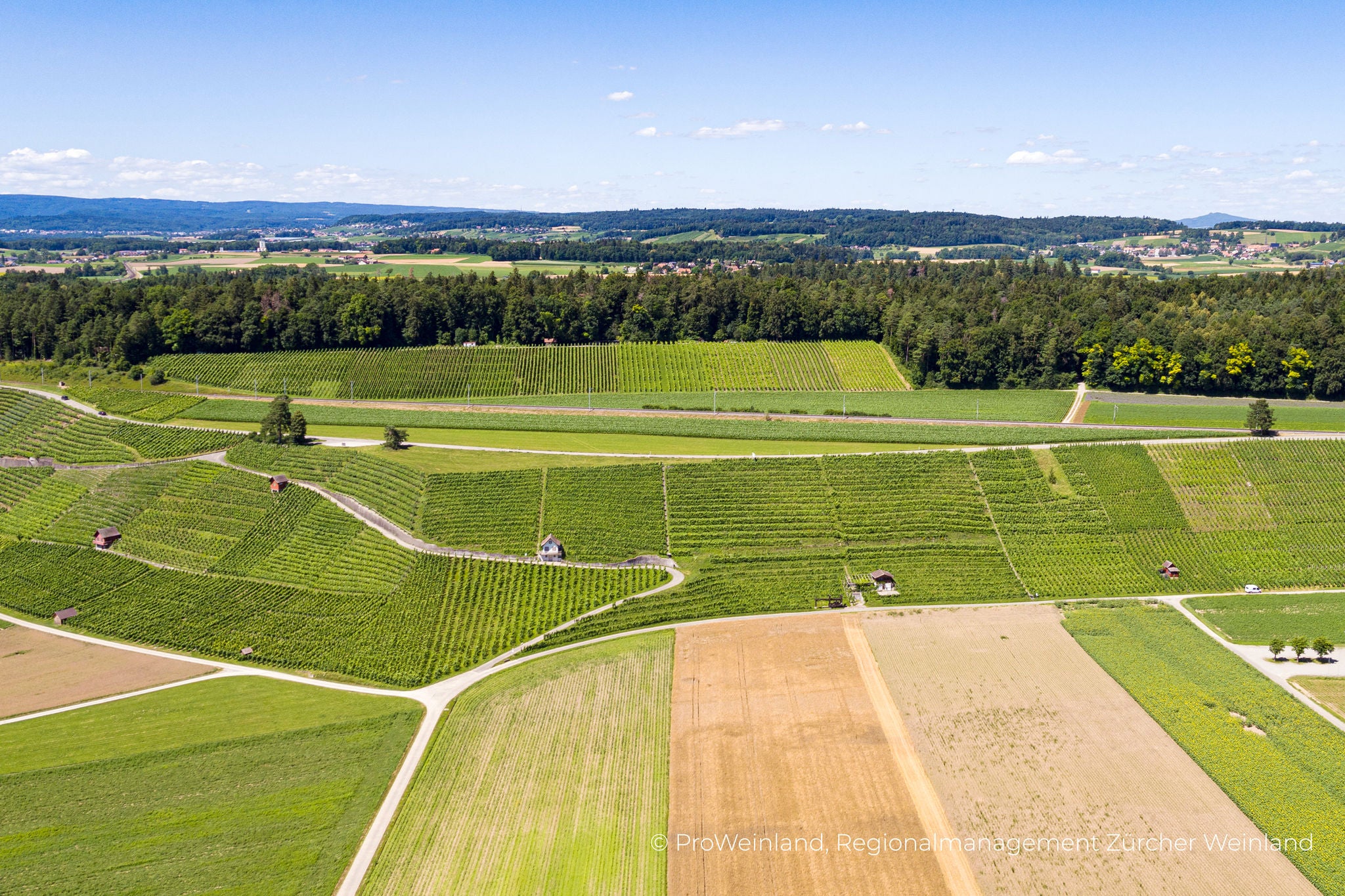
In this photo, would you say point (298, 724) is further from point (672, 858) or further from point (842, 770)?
point (842, 770)

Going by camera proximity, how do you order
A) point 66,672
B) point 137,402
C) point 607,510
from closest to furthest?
point 66,672, point 607,510, point 137,402

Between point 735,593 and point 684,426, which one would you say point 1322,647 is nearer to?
point 735,593

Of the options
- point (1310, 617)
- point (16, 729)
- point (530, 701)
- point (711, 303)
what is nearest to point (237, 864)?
point (530, 701)

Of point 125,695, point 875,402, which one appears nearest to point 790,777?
point 125,695

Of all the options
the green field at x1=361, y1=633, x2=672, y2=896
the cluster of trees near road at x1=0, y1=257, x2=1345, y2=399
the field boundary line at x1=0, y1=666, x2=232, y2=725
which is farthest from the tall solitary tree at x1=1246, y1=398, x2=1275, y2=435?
the field boundary line at x1=0, y1=666, x2=232, y2=725

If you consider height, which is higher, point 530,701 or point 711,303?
point 711,303
